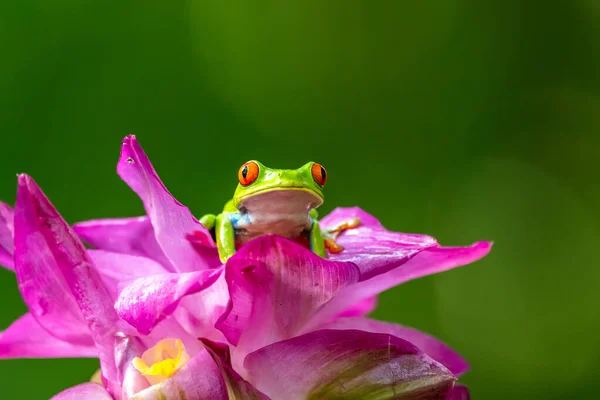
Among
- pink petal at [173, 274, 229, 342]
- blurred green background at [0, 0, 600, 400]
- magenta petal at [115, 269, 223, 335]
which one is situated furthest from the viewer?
blurred green background at [0, 0, 600, 400]

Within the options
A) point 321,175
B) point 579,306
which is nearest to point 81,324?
point 321,175

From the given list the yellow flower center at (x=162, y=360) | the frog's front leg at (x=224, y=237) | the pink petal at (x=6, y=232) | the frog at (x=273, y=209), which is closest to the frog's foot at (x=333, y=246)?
the frog at (x=273, y=209)

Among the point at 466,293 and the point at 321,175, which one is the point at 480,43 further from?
the point at 321,175

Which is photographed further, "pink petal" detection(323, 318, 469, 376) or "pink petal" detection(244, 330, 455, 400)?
"pink petal" detection(323, 318, 469, 376)

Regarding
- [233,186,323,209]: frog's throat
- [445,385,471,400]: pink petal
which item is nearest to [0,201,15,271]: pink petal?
[233,186,323,209]: frog's throat

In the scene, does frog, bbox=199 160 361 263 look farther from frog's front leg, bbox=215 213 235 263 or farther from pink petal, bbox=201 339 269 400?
pink petal, bbox=201 339 269 400

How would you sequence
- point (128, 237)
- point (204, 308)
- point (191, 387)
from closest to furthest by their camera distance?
point (191, 387), point (204, 308), point (128, 237)

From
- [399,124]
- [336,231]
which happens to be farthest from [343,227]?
[399,124]

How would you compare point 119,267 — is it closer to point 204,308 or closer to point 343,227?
point 204,308

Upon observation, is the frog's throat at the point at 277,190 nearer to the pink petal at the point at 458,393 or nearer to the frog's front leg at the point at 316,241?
the frog's front leg at the point at 316,241
